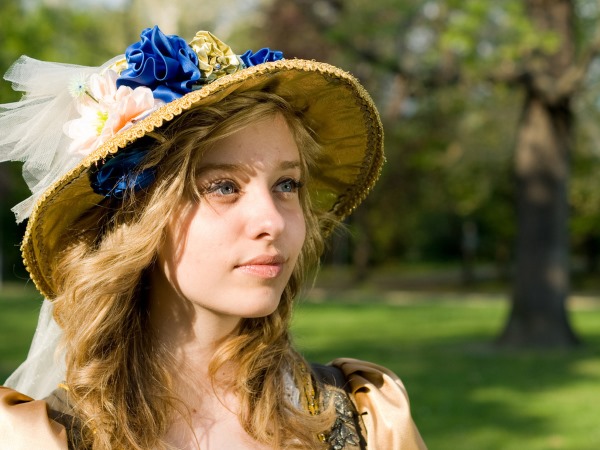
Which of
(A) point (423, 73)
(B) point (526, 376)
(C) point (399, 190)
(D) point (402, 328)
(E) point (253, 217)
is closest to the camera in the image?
(E) point (253, 217)

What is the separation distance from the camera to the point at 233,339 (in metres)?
2.02

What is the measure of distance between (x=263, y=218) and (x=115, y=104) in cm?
40

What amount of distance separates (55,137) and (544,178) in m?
11.0

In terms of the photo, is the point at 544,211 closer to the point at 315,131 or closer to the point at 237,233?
the point at 315,131

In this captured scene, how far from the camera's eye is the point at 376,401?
79.9 inches

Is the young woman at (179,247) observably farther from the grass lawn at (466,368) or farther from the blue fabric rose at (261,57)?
the grass lawn at (466,368)

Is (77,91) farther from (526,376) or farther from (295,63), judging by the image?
(526,376)

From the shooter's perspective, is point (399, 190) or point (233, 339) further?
point (399, 190)

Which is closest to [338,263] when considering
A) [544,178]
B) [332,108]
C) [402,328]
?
[402,328]

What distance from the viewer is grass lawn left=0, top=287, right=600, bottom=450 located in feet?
24.1

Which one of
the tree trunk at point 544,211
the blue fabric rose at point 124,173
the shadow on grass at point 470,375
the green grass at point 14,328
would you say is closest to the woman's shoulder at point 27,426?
the blue fabric rose at point 124,173

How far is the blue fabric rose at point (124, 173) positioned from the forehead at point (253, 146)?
0.12 metres

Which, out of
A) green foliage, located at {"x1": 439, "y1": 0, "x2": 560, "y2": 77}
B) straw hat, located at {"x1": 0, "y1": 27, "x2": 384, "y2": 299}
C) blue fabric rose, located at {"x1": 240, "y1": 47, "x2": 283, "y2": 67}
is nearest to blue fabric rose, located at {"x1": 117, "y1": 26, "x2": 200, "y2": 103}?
straw hat, located at {"x1": 0, "y1": 27, "x2": 384, "y2": 299}

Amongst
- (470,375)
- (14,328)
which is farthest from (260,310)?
(14,328)
